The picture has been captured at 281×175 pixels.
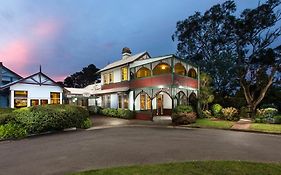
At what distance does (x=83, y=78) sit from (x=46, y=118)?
59.1 metres

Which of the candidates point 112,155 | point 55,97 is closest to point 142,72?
point 55,97

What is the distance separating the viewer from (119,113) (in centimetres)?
2606

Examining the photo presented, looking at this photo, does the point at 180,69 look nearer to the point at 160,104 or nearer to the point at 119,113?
the point at 160,104

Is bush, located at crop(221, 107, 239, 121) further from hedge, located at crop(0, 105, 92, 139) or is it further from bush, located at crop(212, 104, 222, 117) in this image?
hedge, located at crop(0, 105, 92, 139)

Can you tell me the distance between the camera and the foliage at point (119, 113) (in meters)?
24.9

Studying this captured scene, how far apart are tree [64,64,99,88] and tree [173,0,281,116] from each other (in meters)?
43.3

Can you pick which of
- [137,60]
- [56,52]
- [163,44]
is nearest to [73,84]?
[56,52]

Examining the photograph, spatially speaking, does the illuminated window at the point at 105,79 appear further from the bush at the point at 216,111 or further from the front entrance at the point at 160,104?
the bush at the point at 216,111

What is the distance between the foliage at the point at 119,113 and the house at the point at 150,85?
816 mm

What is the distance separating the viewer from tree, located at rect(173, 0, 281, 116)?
2806cm


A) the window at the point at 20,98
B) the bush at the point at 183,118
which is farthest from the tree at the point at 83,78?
the bush at the point at 183,118

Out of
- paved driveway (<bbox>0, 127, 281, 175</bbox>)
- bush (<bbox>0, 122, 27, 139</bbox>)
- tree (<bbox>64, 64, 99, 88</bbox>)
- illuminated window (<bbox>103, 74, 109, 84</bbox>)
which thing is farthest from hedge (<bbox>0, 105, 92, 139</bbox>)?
tree (<bbox>64, 64, 99, 88</bbox>)

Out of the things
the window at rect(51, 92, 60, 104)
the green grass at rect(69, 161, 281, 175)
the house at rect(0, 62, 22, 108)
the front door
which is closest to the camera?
the green grass at rect(69, 161, 281, 175)

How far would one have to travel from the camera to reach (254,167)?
618cm
